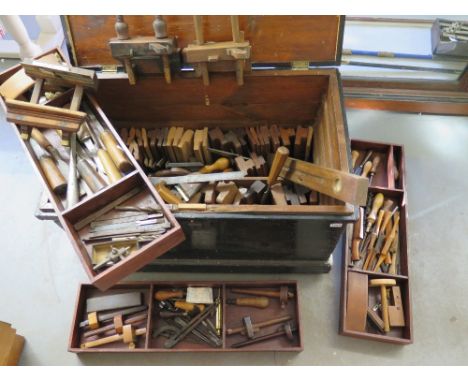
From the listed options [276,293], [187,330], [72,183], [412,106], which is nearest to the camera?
[72,183]

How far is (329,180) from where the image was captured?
6.21 feet

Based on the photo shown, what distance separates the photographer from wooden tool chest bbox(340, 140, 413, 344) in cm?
236

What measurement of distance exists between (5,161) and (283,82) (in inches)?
87.6

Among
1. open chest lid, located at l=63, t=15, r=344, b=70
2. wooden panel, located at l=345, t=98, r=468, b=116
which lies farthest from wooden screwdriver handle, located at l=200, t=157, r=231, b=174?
wooden panel, located at l=345, t=98, r=468, b=116

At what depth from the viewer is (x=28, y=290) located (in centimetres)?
262

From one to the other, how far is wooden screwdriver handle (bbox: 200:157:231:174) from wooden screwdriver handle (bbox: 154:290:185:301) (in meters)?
0.75

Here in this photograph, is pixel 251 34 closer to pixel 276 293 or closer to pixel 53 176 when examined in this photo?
pixel 53 176

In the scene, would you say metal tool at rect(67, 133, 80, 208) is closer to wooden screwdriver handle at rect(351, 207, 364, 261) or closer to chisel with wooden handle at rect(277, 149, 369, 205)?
chisel with wooden handle at rect(277, 149, 369, 205)

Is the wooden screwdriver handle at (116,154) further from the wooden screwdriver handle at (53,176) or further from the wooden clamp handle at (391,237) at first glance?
the wooden clamp handle at (391,237)

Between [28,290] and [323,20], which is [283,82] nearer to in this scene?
[323,20]

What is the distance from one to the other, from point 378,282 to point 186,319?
1177 mm

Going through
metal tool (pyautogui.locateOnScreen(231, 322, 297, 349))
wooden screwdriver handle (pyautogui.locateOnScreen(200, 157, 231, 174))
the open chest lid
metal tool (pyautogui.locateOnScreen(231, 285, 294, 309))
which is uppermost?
the open chest lid

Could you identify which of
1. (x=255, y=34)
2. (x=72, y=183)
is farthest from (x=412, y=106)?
(x=72, y=183)

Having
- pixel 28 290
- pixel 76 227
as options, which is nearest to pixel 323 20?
pixel 76 227
